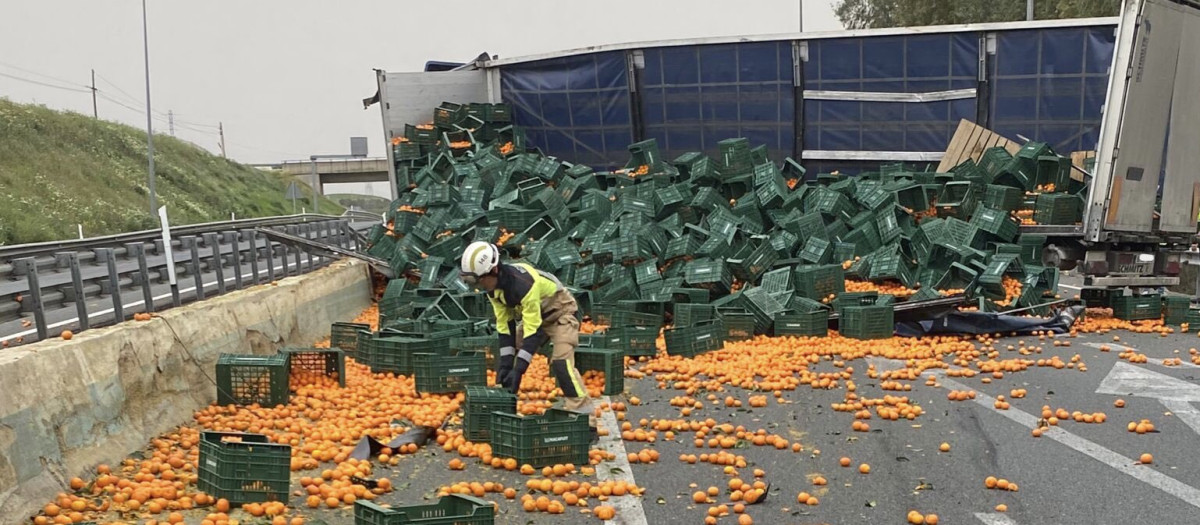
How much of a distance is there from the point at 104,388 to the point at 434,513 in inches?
166

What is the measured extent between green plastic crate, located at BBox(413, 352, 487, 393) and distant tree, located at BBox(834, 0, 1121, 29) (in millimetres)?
42141

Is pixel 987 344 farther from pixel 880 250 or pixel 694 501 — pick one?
pixel 694 501

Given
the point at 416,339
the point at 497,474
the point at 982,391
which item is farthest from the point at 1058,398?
the point at 416,339

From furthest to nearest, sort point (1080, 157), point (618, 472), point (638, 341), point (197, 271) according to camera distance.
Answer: point (1080, 157), point (638, 341), point (197, 271), point (618, 472)

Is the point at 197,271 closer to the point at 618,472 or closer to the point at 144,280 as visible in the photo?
the point at 144,280

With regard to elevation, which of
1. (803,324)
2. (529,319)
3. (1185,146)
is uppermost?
(1185,146)

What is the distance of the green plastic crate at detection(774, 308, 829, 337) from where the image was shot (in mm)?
14609

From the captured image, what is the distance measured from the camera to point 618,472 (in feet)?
27.5

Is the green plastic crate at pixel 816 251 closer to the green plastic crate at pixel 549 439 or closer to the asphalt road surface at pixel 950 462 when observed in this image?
the asphalt road surface at pixel 950 462

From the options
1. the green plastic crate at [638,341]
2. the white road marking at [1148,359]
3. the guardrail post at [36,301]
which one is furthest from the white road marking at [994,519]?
the guardrail post at [36,301]

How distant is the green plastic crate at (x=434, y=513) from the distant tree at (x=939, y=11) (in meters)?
46.2

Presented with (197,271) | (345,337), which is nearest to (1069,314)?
(345,337)

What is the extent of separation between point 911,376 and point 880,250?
19.7 feet

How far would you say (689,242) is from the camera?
1761 centimetres
